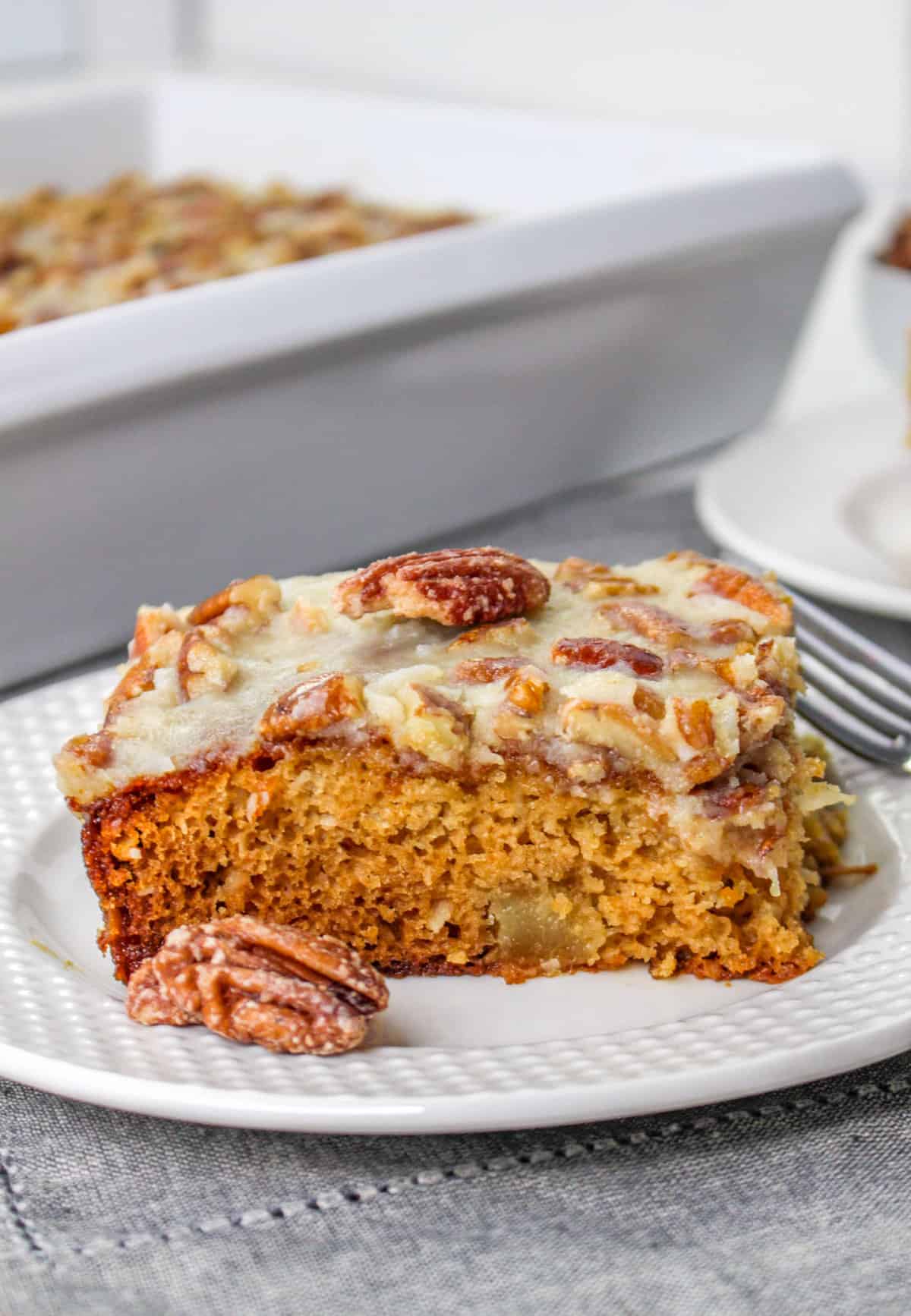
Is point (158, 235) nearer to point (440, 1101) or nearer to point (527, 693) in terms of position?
point (527, 693)

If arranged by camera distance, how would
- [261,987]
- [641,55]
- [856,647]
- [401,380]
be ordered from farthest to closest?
1. [641,55]
2. [401,380]
3. [856,647]
4. [261,987]

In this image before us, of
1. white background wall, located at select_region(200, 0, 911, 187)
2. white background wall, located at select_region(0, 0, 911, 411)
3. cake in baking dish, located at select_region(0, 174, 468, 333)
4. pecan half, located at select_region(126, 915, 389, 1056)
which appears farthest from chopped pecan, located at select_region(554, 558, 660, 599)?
white background wall, located at select_region(200, 0, 911, 187)

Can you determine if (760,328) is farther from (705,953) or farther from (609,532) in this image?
(705,953)

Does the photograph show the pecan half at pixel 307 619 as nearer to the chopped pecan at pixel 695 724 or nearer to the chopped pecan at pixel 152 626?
the chopped pecan at pixel 152 626

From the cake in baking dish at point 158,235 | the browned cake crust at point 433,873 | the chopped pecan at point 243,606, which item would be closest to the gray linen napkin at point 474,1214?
the browned cake crust at point 433,873

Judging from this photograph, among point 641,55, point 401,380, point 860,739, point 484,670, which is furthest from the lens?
point 641,55

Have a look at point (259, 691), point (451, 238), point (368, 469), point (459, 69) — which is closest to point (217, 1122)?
point (259, 691)

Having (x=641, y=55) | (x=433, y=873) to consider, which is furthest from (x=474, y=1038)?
(x=641, y=55)
